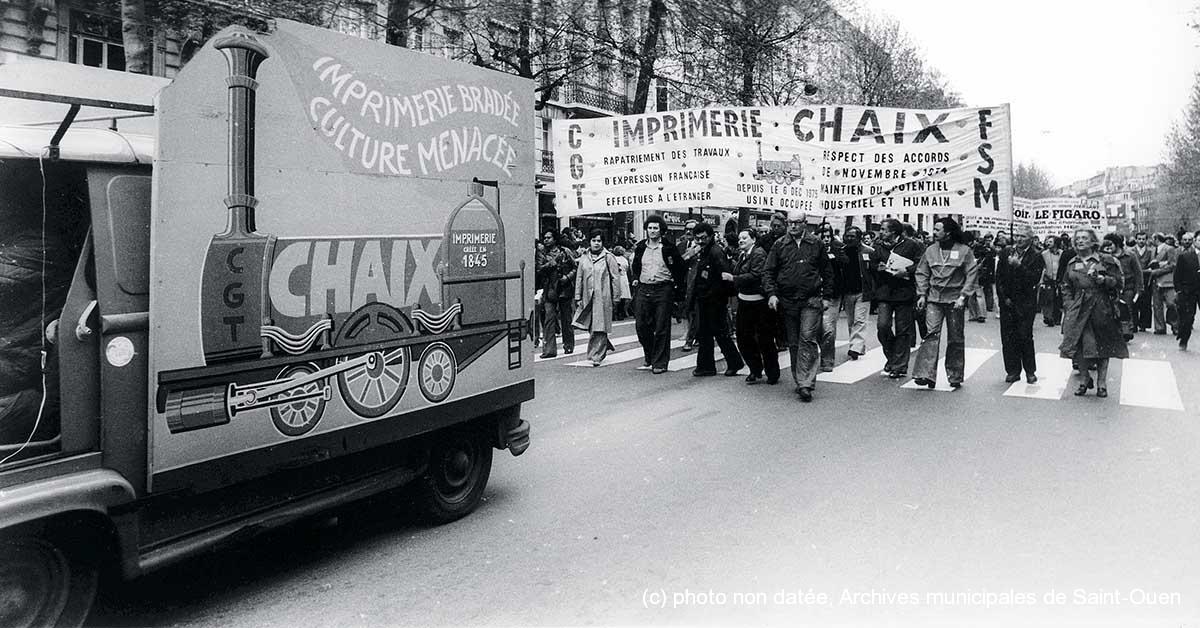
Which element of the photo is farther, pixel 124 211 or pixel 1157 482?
pixel 1157 482

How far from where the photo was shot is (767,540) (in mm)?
4703

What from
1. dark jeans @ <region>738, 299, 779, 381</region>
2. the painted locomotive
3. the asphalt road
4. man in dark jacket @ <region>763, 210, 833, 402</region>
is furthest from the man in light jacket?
the painted locomotive

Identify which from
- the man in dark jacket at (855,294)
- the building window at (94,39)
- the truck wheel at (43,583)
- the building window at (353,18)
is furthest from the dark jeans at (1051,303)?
the building window at (94,39)

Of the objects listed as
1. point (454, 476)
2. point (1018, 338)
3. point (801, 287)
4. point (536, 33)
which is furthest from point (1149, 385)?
point (536, 33)

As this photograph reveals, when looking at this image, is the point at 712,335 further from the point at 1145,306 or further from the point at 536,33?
the point at 536,33

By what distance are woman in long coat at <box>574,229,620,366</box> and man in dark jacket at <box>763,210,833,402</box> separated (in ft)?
9.87

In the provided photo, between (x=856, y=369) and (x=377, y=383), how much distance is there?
8.04 metres

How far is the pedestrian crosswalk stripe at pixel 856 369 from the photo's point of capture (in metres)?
10.3

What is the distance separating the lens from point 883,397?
9.15 m

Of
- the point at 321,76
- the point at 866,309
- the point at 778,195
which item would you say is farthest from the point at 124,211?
the point at 866,309

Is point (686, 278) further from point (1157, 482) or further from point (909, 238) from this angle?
point (1157, 482)

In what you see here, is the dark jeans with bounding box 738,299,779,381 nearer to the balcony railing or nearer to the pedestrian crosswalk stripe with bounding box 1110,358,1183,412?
the pedestrian crosswalk stripe with bounding box 1110,358,1183,412

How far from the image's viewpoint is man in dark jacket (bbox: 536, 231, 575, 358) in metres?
12.7

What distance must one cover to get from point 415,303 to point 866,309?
9452mm
